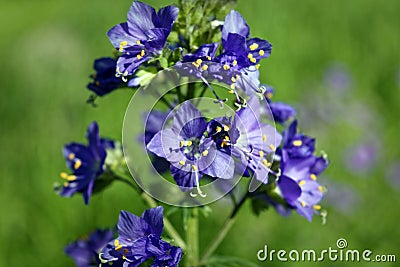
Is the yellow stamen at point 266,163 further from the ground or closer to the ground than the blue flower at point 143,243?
further from the ground

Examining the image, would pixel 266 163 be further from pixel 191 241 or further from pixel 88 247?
pixel 88 247

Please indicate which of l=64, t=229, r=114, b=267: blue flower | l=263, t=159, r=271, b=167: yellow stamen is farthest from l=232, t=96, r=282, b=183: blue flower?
l=64, t=229, r=114, b=267: blue flower

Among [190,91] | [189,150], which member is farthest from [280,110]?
[189,150]

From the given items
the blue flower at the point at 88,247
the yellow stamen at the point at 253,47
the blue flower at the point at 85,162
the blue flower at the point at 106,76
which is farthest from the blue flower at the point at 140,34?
the blue flower at the point at 88,247

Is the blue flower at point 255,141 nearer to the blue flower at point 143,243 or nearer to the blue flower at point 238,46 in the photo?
the blue flower at point 238,46

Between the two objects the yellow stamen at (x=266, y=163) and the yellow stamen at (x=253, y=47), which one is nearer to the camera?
the yellow stamen at (x=253, y=47)

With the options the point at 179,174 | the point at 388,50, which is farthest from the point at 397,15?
the point at 179,174
